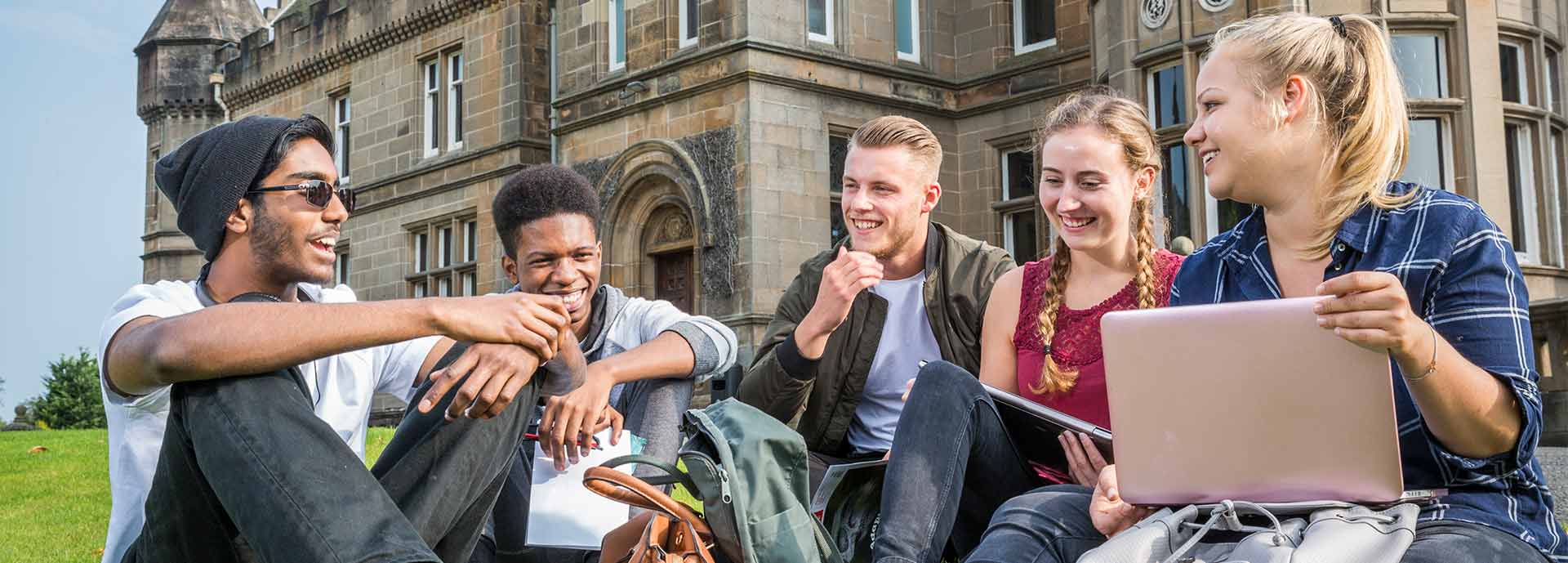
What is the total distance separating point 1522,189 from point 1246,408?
37.8 ft

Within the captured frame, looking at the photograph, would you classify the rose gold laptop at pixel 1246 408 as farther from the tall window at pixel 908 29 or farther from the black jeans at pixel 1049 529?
the tall window at pixel 908 29

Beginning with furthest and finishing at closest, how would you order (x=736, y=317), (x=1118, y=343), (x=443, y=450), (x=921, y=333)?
(x=736, y=317)
(x=921, y=333)
(x=443, y=450)
(x=1118, y=343)

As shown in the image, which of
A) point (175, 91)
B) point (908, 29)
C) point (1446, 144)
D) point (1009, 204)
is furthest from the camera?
point (175, 91)

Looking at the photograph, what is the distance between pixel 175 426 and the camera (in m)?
2.47

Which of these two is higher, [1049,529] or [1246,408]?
[1246,408]

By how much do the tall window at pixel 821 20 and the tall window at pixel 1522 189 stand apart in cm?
777

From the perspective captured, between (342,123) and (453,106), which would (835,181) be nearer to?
(453,106)

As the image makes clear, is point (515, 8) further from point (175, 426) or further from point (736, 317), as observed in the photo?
point (175, 426)

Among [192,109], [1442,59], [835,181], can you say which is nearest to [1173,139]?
[1442,59]

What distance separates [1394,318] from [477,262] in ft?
67.6

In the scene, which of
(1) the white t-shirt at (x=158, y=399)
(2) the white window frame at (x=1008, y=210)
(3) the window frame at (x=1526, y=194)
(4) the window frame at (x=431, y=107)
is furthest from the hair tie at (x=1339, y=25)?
(4) the window frame at (x=431, y=107)

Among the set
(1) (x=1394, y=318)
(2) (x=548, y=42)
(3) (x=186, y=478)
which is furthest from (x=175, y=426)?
(2) (x=548, y=42)

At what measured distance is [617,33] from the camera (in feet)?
60.5

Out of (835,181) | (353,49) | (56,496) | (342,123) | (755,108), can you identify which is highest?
(353,49)
